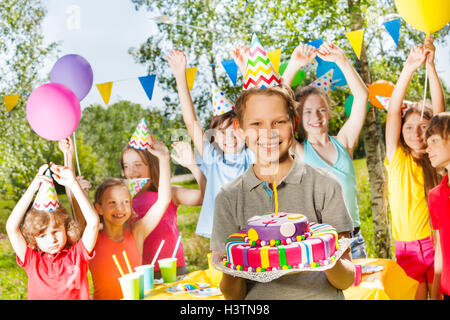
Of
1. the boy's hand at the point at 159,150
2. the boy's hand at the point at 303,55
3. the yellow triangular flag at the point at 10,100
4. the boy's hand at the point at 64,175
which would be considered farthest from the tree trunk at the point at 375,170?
the yellow triangular flag at the point at 10,100

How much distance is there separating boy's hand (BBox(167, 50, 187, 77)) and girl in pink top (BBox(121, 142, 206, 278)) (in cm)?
50

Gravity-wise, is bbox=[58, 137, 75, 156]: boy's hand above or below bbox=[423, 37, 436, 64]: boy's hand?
below

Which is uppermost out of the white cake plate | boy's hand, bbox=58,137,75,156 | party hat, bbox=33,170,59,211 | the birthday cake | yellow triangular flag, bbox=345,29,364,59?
yellow triangular flag, bbox=345,29,364,59

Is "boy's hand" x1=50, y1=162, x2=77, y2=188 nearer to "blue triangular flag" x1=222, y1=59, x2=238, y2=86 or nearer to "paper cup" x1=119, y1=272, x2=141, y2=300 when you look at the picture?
"paper cup" x1=119, y1=272, x2=141, y2=300

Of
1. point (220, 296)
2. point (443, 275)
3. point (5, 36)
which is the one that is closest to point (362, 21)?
point (443, 275)

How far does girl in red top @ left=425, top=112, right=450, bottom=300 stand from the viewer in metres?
2.88

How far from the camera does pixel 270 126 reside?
2.65 metres

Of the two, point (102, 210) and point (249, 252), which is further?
point (102, 210)

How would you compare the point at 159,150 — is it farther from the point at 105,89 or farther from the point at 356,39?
the point at 356,39

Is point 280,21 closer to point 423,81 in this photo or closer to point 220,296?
point 423,81

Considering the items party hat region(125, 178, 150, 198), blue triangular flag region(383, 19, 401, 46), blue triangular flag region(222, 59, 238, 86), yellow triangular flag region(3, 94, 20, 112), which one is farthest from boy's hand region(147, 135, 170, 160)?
blue triangular flag region(383, 19, 401, 46)

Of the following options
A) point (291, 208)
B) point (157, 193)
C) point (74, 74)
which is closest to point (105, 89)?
point (74, 74)
